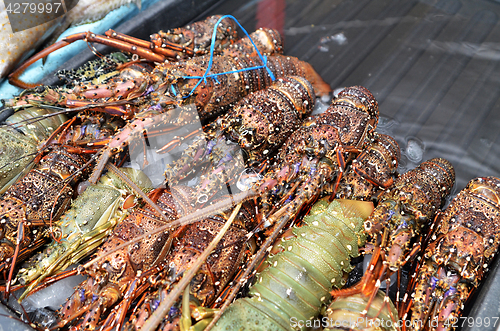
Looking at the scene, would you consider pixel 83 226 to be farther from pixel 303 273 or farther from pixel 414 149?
pixel 414 149

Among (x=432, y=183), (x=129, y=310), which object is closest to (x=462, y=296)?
(x=432, y=183)

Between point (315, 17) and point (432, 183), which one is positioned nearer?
point (432, 183)

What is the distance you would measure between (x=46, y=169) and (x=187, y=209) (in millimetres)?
1364

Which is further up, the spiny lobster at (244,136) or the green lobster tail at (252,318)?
the spiny lobster at (244,136)

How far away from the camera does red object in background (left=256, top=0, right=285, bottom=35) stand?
13.5ft

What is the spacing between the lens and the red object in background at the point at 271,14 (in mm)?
4113

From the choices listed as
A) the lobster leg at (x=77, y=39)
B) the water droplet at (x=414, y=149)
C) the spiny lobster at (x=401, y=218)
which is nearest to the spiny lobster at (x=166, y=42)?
the lobster leg at (x=77, y=39)

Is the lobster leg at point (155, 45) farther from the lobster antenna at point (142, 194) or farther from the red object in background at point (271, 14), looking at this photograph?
the lobster antenna at point (142, 194)

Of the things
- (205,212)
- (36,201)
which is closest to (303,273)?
(205,212)

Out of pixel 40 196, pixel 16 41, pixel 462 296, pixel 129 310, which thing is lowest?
pixel 462 296

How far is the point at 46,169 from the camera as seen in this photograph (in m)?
2.75

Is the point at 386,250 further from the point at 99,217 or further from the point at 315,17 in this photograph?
the point at 315,17

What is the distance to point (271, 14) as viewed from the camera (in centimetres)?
422

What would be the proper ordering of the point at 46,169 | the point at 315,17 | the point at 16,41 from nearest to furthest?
1. the point at 46,169
2. the point at 16,41
3. the point at 315,17
